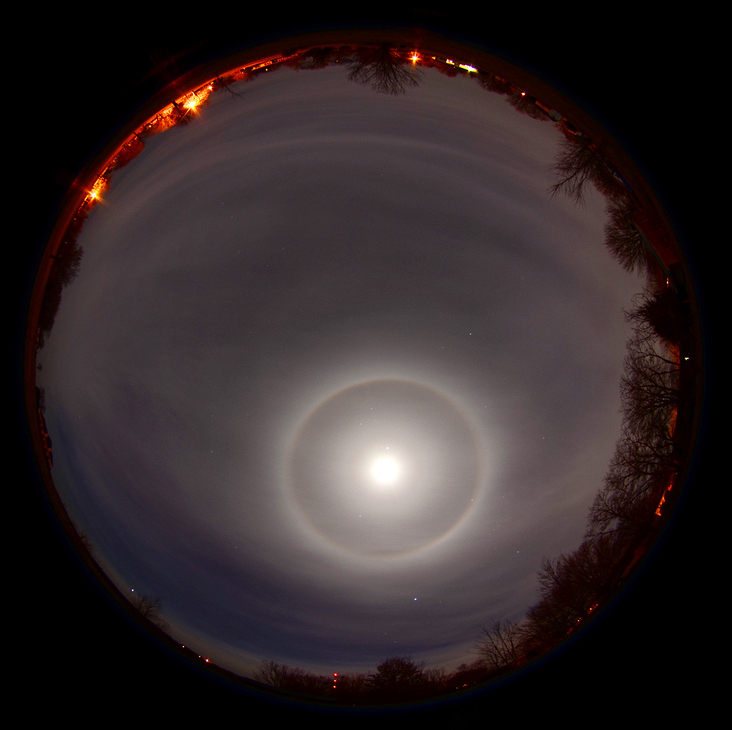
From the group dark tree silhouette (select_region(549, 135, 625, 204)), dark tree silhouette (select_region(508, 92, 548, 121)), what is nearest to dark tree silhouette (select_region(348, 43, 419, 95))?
dark tree silhouette (select_region(508, 92, 548, 121))

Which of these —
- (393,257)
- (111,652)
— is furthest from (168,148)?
(111,652)

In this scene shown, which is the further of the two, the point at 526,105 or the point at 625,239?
the point at 625,239

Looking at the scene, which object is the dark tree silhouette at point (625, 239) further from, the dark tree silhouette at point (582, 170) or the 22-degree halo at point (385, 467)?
the 22-degree halo at point (385, 467)

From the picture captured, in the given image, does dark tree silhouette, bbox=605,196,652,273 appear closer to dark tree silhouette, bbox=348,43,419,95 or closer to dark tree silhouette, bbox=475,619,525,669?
dark tree silhouette, bbox=348,43,419,95

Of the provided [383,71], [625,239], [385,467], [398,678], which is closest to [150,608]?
[398,678]

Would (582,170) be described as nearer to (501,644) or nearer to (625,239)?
(625,239)

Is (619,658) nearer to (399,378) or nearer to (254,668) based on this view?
(254,668)
